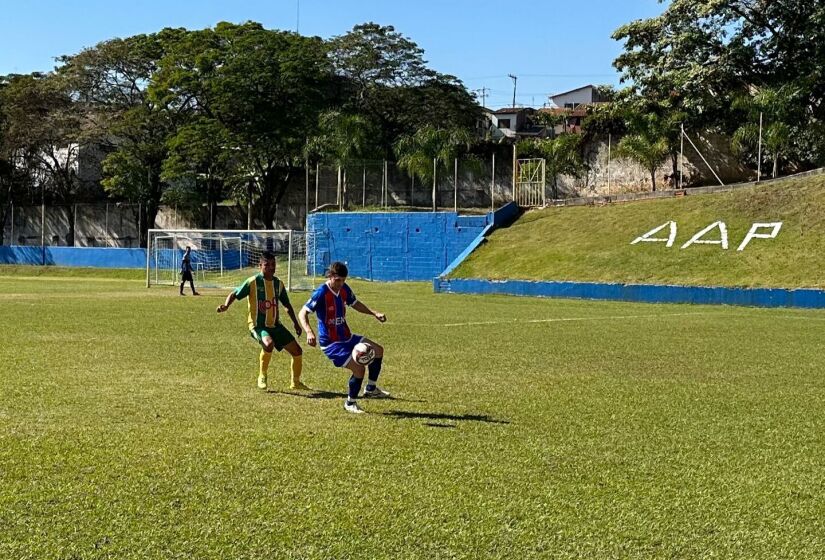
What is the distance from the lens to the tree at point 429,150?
4775cm

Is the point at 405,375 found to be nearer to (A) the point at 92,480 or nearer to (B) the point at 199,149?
(A) the point at 92,480

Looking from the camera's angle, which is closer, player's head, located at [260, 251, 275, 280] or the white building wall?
player's head, located at [260, 251, 275, 280]

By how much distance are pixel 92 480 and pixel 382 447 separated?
7.19ft

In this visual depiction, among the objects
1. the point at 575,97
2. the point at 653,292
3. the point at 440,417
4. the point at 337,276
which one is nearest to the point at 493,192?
the point at 653,292

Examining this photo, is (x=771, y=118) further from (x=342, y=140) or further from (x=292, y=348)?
(x=292, y=348)

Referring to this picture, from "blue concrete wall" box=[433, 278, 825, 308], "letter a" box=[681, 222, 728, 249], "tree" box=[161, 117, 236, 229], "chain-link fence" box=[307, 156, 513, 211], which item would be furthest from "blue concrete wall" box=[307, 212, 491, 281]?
"letter a" box=[681, 222, 728, 249]

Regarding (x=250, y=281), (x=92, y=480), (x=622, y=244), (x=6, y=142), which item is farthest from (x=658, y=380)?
(x=6, y=142)

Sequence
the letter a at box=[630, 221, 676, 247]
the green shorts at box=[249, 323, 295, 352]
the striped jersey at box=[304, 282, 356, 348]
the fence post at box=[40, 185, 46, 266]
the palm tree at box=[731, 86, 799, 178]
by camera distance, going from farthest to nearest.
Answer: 1. the fence post at box=[40, 185, 46, 266]
2. the palm tree at box=[731, 86, 799, 178]
3. the letter a at box=[630, 221, 676, 247]
4. the green shorts at box=[249, 323, 295, 352]
5. the striped jersey at box=[304, 282, 356, 348]

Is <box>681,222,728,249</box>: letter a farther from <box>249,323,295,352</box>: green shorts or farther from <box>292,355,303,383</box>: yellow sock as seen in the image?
<box>292,355,303,383</box>: yellow sock

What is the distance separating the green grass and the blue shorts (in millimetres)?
21338

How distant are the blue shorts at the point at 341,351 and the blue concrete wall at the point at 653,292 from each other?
19.7 metres

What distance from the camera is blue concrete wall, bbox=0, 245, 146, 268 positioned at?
5491cm

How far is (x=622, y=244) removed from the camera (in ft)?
113

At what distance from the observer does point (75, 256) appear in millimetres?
57531
